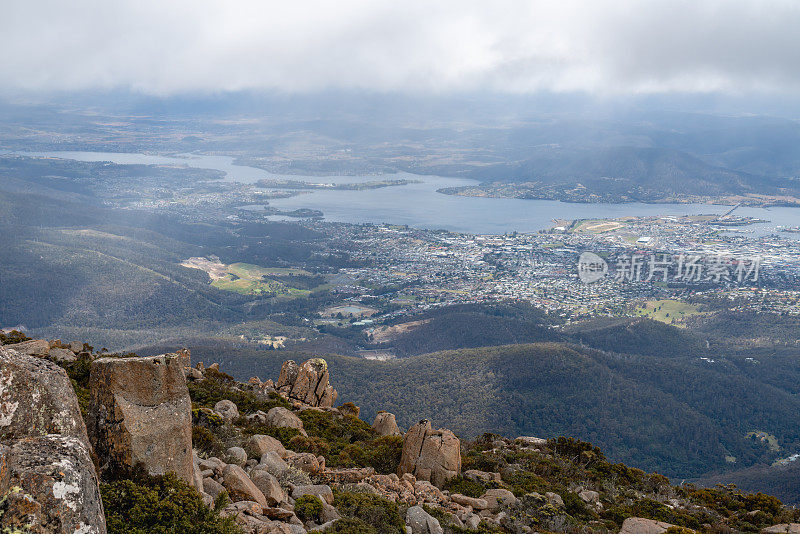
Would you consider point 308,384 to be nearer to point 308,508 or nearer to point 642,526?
point 308,508

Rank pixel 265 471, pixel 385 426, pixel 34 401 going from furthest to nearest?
pixel 385 426, pixel 265 471, pixel 34 401

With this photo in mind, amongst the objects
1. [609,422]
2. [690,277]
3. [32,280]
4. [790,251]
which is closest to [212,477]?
[609,422]

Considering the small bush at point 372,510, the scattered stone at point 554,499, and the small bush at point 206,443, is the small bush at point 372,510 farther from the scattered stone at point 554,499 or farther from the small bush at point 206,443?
the scattered stone at point 554,499

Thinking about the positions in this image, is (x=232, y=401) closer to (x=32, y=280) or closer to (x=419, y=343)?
(x=419, y=343)

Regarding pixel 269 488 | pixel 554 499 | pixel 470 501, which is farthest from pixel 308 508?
pixel 554 499

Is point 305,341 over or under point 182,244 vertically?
under

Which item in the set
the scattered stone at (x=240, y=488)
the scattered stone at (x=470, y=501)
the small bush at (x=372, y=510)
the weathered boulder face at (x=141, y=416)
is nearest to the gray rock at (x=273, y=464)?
the small bush at (x=372, y=510)
